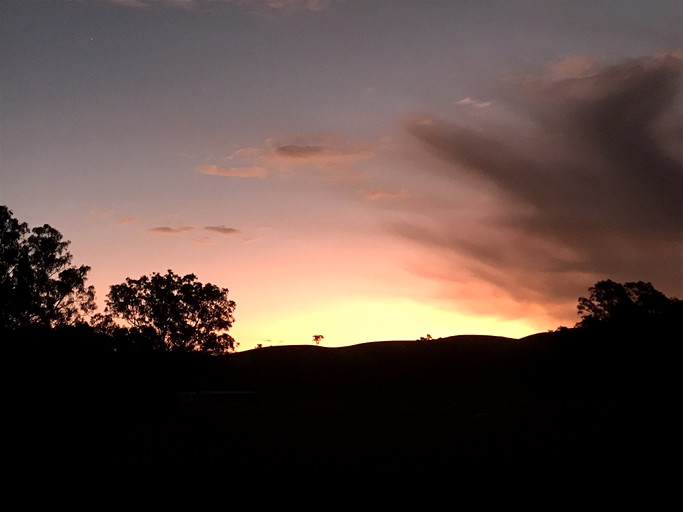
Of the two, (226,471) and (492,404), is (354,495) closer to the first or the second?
(226,471)

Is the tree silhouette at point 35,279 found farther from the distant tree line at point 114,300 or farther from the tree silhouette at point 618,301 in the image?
the tree silhouette at point 618,301

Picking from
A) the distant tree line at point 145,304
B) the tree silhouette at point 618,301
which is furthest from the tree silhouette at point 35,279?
the tree silhouette at point 618,301

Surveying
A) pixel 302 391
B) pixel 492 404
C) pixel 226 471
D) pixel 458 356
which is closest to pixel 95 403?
pixel 226 471

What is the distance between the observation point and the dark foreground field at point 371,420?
2117cm

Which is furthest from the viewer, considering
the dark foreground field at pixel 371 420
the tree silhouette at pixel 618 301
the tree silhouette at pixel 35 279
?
the tree silhouette at pixel 618 301

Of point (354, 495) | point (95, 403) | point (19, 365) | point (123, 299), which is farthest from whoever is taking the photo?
point (123, 299)

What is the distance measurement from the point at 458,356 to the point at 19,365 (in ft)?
196

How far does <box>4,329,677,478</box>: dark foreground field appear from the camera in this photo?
21.2 m

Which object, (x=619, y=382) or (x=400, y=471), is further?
(x=619, y=382)

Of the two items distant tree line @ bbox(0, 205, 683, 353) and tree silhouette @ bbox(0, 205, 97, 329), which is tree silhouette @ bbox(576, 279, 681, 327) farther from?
tree silhouette @ bbox(0, 205, 97, 329)

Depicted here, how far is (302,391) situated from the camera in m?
66.6

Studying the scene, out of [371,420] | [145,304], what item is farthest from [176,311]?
[371,420]

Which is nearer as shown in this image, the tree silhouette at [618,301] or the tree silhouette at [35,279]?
the tree silhouette at [35,279]

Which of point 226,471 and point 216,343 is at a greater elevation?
point 216,343
